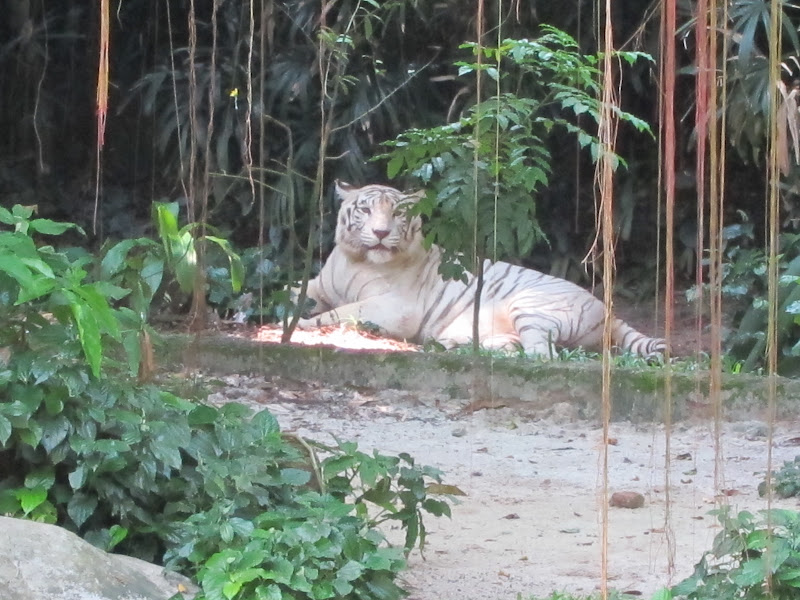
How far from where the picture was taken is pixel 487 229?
19.7 feet

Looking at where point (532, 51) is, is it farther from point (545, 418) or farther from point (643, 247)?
point (643, 247)

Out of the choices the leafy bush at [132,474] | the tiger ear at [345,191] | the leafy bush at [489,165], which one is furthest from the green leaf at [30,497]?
the tiger ear at [345,191]

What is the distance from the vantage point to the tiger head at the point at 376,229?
24.6 feet

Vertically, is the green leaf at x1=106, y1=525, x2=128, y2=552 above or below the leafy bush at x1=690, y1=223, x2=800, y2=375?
below

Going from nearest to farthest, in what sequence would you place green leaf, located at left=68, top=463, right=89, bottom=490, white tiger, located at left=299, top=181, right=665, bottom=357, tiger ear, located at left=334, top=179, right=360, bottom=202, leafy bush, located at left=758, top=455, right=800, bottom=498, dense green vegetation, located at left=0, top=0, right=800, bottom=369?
green leaf, located at left=68, top=463, right=89, bottom=490, leafy bush, located at left=758, top=455, right=800, bottom=498, white tiger, located at left=299, top=181, right=665, bottom=357, tiger ear, located at left=334, top=179, right=360, bottom=202, dense green vegetation, located at left=0, top=0, right=800, bottom=369

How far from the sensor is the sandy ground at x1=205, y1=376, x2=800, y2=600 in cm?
297

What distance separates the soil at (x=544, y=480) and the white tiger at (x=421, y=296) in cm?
167

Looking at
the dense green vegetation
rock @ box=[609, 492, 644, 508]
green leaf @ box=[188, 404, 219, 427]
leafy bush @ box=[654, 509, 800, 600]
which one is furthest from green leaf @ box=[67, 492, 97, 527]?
the dense green vegetation

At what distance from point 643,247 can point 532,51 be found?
13.6ft

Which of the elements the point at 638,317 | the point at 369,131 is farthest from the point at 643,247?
the point at 369,131

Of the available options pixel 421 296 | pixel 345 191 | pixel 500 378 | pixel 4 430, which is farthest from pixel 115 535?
pixel 345 191

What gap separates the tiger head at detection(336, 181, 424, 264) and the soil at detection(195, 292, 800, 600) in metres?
1.94

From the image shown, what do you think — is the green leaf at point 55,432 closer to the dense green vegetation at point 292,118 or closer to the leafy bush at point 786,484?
the leafy bush at point 786,484

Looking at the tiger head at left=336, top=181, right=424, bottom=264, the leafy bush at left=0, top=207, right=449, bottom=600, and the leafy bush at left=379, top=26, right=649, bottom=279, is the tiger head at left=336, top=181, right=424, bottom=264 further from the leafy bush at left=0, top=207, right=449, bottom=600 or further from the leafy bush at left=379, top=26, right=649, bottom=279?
the leafy bush at left=0, top=207, right=449, bottom=600
